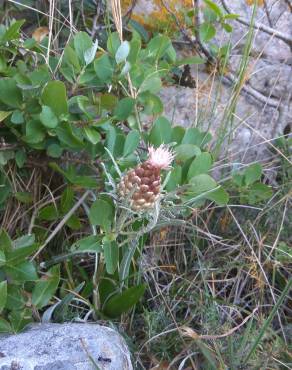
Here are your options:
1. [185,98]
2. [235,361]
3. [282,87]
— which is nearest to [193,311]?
[235,361]

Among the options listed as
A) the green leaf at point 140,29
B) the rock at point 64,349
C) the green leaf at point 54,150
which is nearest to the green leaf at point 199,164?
the green leaf at point 54,150

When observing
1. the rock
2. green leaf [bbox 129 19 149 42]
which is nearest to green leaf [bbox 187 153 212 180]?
the rock

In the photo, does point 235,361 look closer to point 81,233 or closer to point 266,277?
point 266,277

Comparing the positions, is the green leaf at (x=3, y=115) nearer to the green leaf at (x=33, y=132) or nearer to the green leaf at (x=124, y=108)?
the green leaf at (x=33, y=132)

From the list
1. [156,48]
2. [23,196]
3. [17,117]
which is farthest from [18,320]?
[156,48]

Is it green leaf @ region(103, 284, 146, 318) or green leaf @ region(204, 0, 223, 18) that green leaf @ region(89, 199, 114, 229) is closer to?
green leaf @ region(103, 284, 146, 318)

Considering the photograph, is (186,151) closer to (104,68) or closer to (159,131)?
(159,131)
